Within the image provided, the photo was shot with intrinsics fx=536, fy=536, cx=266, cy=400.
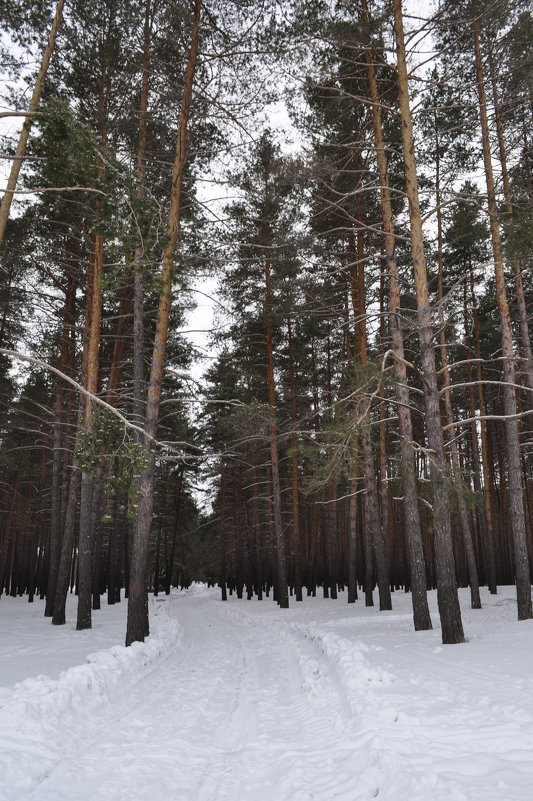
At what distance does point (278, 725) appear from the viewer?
17.8 ft

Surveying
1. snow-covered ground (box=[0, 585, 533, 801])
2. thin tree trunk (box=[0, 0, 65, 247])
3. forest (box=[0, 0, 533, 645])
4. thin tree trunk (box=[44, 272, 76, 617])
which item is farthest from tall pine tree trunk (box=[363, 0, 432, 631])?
thin tree trunk (box=[44, 272, 76, 617])

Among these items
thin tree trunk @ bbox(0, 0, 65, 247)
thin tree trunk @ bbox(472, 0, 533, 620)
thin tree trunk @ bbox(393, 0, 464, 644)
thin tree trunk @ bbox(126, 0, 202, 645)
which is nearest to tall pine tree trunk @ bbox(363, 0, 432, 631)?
thin tree trunk @ bbox(393, 0, 464, 644)

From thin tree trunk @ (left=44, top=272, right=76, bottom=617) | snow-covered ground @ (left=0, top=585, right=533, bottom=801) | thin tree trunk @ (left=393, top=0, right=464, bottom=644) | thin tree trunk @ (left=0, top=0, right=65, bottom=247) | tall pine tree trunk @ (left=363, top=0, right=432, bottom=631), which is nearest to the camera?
snow-covered ground @ (left=0, top=585, right=533, bottom=801)

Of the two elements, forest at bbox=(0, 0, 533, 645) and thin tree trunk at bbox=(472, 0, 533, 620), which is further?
thin tree trunk at bbox=(472, 0, 533, 620)

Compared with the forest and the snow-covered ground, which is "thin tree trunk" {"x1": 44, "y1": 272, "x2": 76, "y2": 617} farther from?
the snow-covered ground

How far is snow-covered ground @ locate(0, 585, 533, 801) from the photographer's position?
371cm

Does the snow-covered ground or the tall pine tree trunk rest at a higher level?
the tall pine tree trunk

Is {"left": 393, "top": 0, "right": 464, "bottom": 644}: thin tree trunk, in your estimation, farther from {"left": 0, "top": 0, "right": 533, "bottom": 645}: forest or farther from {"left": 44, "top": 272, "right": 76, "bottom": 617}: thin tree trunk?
{"left": 44, "top": 272, "right": 76, "bottom": 617}: thin tree trunk

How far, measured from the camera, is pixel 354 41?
1023 centimetres

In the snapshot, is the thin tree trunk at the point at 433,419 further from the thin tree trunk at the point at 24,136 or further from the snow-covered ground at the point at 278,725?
the thin tree trunk at the point at 24,136

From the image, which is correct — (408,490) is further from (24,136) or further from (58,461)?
(58,461)

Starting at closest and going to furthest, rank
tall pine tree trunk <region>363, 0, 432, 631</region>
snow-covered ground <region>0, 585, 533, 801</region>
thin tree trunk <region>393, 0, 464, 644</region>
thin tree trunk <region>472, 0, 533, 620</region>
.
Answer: snow-covered ground <region>0, 585, 533, 801</region>
thin tree trunk <region>393, 0, 464, 644</region>
tall pine tree trunk <region>363, 0, 432, 631</region>
thin tree trunk <region>472, 0, 533, 620</region>

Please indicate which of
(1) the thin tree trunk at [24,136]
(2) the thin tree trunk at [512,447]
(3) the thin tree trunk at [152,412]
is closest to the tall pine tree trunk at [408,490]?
(2) the thin tree trunk at [512,447]

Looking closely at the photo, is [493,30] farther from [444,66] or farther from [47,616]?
[47,616]
